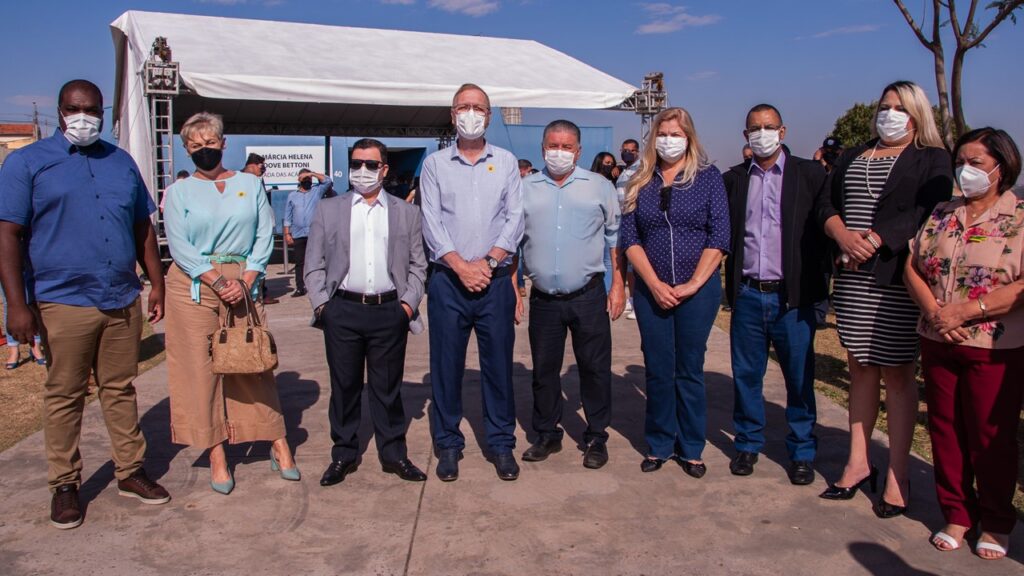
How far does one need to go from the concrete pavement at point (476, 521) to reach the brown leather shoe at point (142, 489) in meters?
0.05

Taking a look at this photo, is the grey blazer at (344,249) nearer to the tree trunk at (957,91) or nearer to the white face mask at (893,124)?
the white face mask at (893,124)

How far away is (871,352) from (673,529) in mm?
1302

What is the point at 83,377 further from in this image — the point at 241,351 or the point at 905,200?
the point at 905,200

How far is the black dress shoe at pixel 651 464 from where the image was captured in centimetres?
455

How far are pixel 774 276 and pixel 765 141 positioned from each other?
72 cm

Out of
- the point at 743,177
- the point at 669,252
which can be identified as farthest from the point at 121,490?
the point at 743,177

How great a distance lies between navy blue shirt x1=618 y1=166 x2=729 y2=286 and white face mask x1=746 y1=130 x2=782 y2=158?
25cm

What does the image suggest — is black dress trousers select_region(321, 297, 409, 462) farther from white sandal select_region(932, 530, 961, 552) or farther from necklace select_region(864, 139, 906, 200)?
white sandal select_region(932, 530, 961, 552)

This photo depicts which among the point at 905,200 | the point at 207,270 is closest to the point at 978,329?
the point at 905,200

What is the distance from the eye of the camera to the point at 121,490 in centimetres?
420

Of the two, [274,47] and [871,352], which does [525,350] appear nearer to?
[871,352]

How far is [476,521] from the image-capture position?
12.8ft

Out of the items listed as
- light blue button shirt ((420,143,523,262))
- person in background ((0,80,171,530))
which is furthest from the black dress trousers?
person in background ((0,80,171,530))

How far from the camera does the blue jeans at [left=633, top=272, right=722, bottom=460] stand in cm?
439
